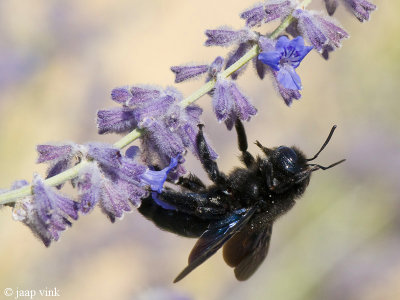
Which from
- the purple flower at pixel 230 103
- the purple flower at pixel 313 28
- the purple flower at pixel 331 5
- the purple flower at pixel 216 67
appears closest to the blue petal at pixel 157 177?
the purple flower at pixel 230 103

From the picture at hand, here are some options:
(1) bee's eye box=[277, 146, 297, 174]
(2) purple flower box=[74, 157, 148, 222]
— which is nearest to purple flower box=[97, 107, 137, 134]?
(2) purple flower box=[74, 157, 148, 222]

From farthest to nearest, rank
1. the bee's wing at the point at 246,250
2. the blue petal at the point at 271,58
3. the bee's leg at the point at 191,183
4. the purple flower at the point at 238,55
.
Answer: the bee's wing at the point at 246,250 → the bee's leg at the point at 191,183 → the purple flower at the point at 238,55 → the blue petal at the point at 271,58

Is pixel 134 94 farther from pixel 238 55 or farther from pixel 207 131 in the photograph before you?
pixel 207 131

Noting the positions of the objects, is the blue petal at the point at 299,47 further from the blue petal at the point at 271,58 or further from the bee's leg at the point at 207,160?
the bee's leg at the point at 207,160

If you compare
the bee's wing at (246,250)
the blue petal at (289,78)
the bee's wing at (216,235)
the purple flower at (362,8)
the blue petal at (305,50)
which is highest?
the purple flower at (362,8)

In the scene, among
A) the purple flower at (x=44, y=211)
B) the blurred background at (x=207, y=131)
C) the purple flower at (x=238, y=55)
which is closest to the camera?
the purple flower at (x=44, y=211)

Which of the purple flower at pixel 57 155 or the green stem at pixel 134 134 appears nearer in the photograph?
the green stem at pixel 134 134

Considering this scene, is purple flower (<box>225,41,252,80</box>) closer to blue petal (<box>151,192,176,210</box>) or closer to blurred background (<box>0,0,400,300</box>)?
blue petal (<box>151,192,176,210</box>)

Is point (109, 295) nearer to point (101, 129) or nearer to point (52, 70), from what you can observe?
point (52, 70)
